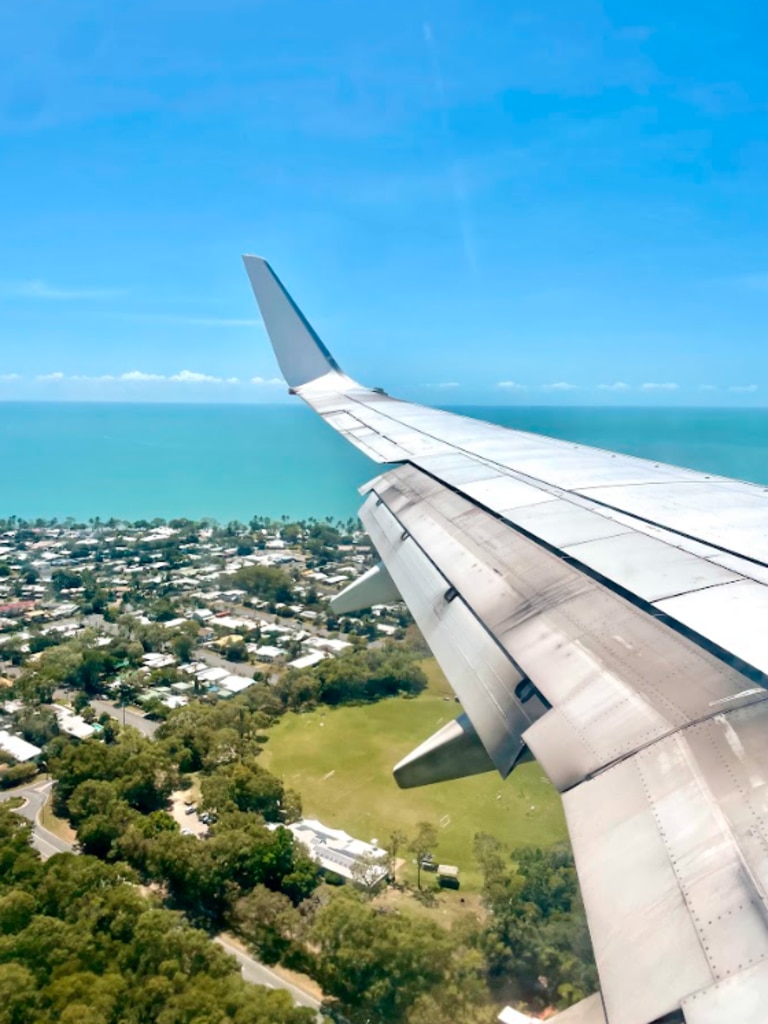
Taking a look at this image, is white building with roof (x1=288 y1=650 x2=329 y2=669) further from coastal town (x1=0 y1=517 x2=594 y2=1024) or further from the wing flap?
the wing flap

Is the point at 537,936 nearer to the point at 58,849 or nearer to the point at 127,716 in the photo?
the point at 58,849

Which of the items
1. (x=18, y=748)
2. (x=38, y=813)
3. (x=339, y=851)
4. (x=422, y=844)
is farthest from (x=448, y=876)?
(x=18, y=748)

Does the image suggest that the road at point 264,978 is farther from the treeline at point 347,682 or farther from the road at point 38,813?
the treeline at point 347,682

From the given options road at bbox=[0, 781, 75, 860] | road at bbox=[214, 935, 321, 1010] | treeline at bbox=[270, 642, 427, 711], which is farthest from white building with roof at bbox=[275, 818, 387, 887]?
treeline at bbox=[270, 642, 427, 711]

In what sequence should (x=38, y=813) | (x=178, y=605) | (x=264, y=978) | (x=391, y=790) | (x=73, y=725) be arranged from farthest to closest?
(x=178, y=605) < (x=73, y=725) < (x=391, y=790) < (x=38, y=813) < (x=264, y=978)

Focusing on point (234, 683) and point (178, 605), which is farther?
point (178, 605)
